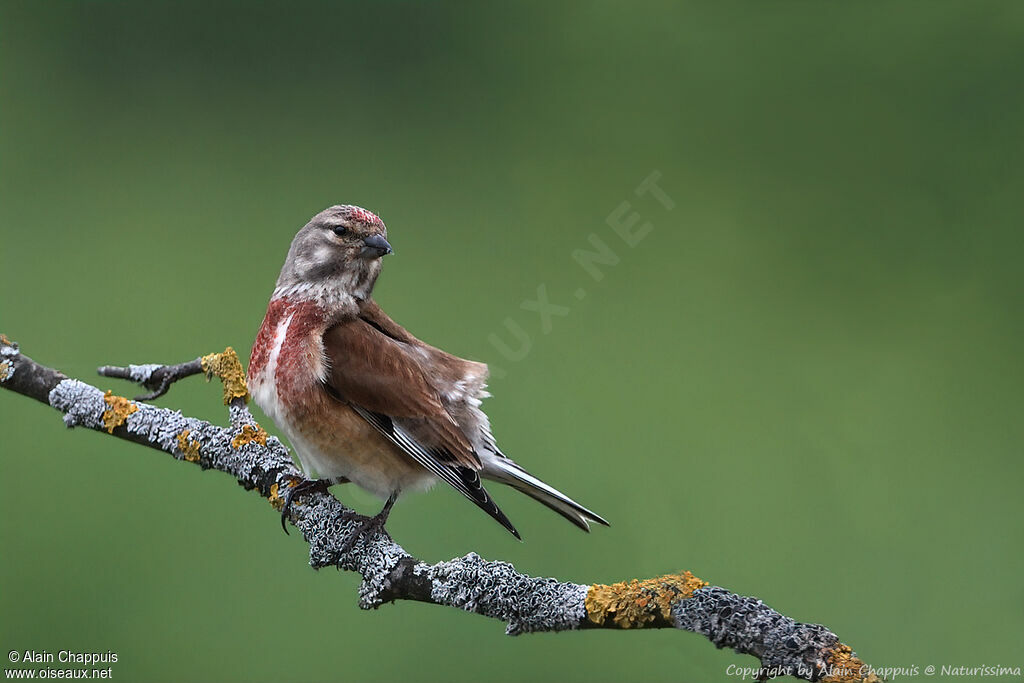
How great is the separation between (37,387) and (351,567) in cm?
78

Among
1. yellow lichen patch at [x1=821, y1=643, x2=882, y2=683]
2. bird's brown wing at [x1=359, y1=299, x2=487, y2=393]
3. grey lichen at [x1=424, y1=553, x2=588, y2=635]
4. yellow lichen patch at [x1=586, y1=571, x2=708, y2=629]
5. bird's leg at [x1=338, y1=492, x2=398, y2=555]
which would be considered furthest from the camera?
bird's brown wing at [x1=359, y1=299, x2=487, y2=393]

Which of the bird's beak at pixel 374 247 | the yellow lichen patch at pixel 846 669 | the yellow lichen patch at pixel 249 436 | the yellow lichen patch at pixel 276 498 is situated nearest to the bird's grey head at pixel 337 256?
the bird's beak at pixel 374 247

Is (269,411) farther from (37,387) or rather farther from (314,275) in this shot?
(37,387)

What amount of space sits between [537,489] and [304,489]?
45cm

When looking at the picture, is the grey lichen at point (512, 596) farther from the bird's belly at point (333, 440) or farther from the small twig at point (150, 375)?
the small twig at point (150, 375)

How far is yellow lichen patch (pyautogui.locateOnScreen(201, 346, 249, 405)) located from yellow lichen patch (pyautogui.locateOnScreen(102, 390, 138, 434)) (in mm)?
190

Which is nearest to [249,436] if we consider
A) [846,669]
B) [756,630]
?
[756,630]

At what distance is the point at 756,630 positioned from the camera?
1.32 meters

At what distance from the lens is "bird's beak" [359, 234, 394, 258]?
2.02 m

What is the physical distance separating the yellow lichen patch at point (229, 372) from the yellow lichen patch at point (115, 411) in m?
0.19

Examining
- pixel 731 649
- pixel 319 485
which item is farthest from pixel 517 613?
pixel 319 485

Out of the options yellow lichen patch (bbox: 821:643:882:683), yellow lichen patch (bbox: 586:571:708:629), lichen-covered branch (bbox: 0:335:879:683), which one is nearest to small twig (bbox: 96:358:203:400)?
lichen-covered branch (bbox: 0:335:879:683)

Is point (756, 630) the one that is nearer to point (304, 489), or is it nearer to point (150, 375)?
point (304, 489)

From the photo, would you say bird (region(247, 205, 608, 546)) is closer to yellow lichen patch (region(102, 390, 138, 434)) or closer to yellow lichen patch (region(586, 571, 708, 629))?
yellow lichen patch (region(102, 390, 138, 434))
